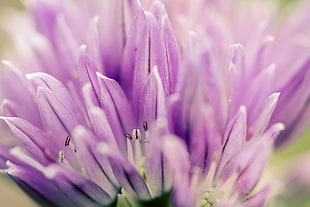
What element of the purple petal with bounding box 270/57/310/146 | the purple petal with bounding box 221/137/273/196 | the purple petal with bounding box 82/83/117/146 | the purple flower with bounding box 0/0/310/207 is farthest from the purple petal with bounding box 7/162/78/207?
the purple petal with bounding box 270/57/310/146

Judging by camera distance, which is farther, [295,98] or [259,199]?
[295,98]

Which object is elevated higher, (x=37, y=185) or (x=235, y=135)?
(x=235, y=135)

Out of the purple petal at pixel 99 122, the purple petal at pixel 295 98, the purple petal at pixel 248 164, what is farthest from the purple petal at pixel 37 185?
the purple petal at pixel 295 98

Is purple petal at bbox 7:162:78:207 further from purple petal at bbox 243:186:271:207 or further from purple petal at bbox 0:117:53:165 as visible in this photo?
purple petal at bbox 243:186:271:207

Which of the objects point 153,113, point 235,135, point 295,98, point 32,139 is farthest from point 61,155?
point 295,98

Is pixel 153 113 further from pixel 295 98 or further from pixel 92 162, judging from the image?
pixel 295 98

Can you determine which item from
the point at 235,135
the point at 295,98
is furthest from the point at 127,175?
the point at 295,98

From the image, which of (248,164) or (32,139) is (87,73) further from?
(248,164)

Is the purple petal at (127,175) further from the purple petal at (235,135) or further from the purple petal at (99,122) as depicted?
the purple petal at (235,135)

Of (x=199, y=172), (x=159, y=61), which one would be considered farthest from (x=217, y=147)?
(x=159, y=61)

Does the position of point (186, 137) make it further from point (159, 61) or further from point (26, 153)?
point (26, 153)
